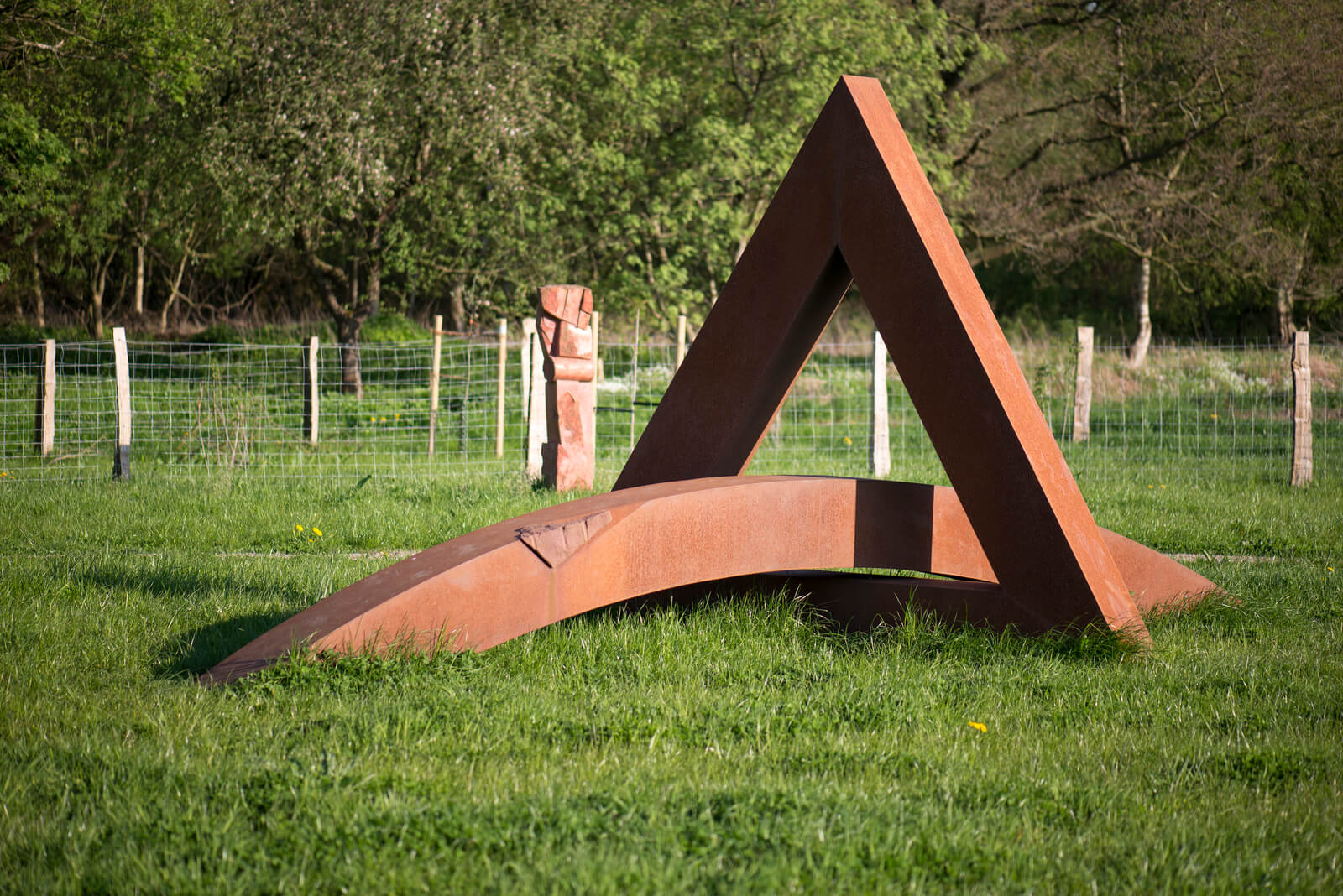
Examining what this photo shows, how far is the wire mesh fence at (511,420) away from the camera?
12383 millimetres

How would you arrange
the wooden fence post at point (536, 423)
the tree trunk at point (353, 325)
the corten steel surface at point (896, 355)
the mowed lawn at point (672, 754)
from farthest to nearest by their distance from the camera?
the tree trunk at point (353, 325)
the wooden fence post at point (536, 423)
the corten steel surface at point (896, 355)
the mowed lawn at point (672, 754)

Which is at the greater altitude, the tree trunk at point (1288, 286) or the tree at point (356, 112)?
the tree at point (356, 112)

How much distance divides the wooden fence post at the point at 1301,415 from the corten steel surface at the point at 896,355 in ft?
28.7

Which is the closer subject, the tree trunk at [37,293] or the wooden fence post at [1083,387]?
the wooden fence post at [1083,387]

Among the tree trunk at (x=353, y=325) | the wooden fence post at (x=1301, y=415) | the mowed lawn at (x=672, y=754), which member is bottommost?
the mowed lawn at (x=672, y=754)

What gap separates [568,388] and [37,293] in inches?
1195

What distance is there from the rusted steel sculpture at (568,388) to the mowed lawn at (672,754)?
15.5ft

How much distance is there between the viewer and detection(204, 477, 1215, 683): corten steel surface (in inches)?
155

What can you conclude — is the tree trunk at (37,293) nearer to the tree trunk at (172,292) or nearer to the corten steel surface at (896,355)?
the tree trunk at (172,292)

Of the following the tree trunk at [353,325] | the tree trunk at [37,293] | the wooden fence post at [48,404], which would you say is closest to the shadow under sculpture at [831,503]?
the wooden fence post at [48,404]

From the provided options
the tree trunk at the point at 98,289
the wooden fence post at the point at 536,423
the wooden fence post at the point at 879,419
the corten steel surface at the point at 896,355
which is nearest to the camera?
the corten steel surface at the point at 896,355

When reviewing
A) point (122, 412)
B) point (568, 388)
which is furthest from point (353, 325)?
point (568, 388)

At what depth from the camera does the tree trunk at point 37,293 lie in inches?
1190

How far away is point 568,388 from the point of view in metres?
10.4
